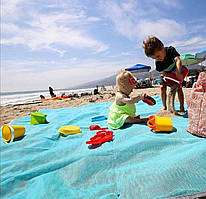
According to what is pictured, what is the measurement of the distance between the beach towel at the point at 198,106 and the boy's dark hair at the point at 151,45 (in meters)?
A: 0.95

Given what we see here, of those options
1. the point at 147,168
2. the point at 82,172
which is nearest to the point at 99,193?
the point at 82,172

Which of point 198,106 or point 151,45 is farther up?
point 151,45

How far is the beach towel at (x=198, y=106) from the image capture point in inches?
51.9

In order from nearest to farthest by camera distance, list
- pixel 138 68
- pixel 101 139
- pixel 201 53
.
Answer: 1. pixel 101 139
2. pixel 201 53
3. pixel 138 68

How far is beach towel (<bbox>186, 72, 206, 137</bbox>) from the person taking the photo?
132cm

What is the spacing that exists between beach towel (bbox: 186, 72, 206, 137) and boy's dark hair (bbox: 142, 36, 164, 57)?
3.12 ft

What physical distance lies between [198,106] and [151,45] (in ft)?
3.76

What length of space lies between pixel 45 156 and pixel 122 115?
1.16 metres

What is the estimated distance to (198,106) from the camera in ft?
4.49

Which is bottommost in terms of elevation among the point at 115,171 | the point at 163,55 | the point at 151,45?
the point at 115,171

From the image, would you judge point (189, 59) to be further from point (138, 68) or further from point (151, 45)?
point (151, 45)

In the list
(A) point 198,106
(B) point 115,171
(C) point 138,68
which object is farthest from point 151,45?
(C) point 138,68

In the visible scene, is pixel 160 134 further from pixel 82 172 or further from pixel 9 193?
pixel 9 193

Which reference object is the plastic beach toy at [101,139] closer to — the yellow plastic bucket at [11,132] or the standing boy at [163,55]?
the yellow plastic bucket at [11,132]
